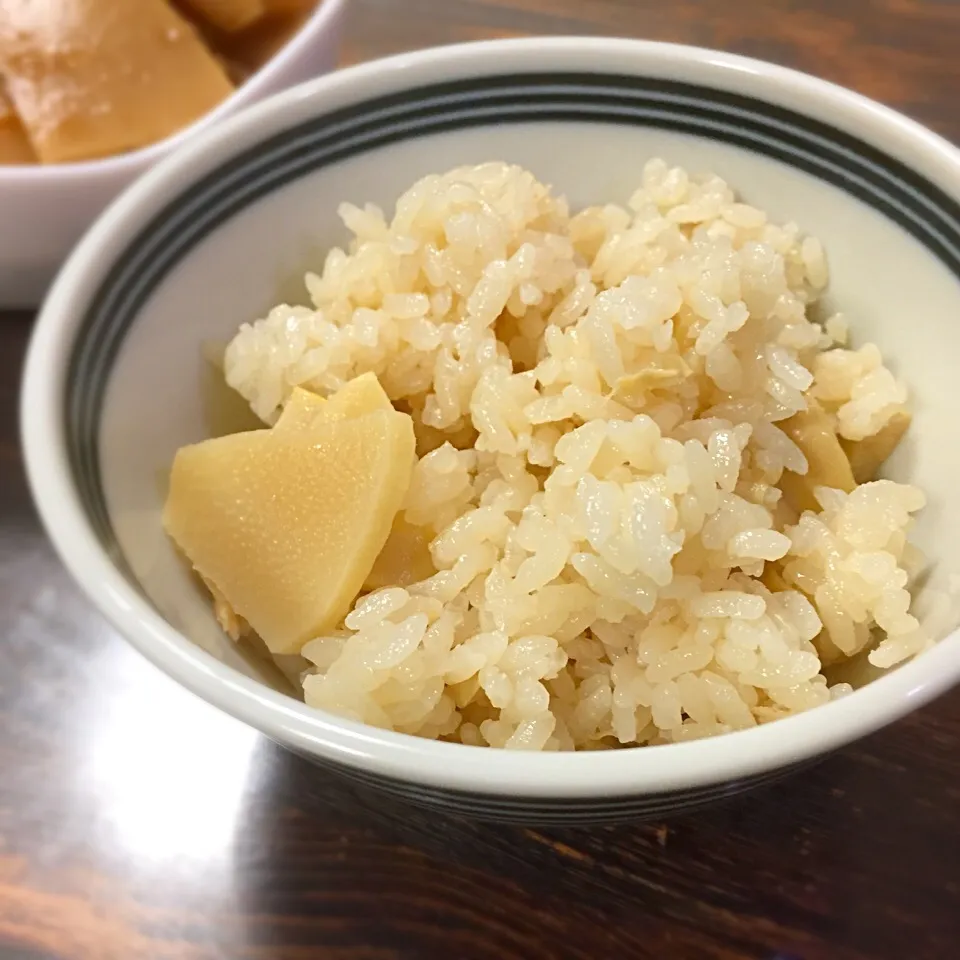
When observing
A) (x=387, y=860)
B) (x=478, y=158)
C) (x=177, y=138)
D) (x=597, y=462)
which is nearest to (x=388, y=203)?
(x=478, y=158)

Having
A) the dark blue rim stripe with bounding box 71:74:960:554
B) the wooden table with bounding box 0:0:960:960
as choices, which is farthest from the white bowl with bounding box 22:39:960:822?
the wooden table with bounding box 0:0:960:960

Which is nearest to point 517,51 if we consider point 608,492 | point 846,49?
point 608,492

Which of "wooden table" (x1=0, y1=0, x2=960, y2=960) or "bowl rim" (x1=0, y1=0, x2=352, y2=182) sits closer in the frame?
"wooden table" (x1=0, y1=0, x2=960, y2=960)

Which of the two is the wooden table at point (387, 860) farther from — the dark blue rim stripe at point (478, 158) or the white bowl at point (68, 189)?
the white bowl at point (68, 189)

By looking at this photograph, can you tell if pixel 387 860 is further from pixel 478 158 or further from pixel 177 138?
pixel 177 138

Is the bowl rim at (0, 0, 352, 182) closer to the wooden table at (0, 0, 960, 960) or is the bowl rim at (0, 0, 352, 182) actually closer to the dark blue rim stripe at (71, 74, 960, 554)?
the dark blue rim stripe at (71, 74, 960, 554)

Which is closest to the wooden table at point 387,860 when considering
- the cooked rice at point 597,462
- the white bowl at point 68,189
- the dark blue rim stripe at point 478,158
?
the cooked rice at point 597,462
